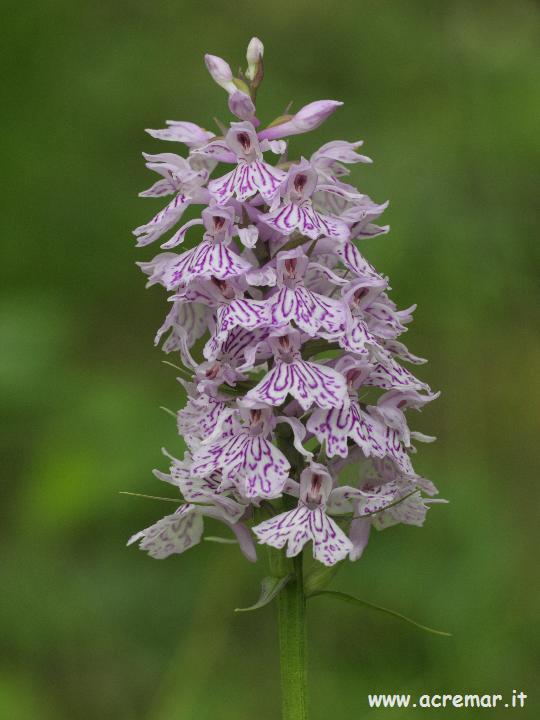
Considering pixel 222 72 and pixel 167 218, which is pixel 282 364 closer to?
pixel 167 218

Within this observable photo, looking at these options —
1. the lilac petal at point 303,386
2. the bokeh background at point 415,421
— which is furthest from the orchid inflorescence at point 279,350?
the bokeh background at point 415,421

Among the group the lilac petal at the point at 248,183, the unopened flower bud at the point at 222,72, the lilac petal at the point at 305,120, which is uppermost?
the unopened flower bud at the point at 222,72

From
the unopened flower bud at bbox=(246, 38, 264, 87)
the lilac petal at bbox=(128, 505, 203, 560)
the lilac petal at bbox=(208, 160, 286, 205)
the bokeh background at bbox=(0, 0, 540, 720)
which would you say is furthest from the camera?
the bokeh background at bbox=(0, 0, 540, 720)

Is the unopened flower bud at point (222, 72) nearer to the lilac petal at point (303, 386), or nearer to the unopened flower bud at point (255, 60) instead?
the unopened flower bud at point (255, 60)

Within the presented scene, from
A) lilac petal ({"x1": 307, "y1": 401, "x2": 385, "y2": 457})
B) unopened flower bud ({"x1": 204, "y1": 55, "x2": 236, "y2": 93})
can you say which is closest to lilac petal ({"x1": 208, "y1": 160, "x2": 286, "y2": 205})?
unopened flower bud ({"x1": 204, "y1": 55, "x2": 236, "y2": 93})

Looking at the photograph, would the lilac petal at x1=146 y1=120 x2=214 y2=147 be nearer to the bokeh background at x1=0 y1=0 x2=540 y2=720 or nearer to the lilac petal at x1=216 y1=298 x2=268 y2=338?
the lilac petal at x1=216 y1=298 x2=268 y2=338

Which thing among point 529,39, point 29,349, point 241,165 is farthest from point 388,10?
point 241,165
